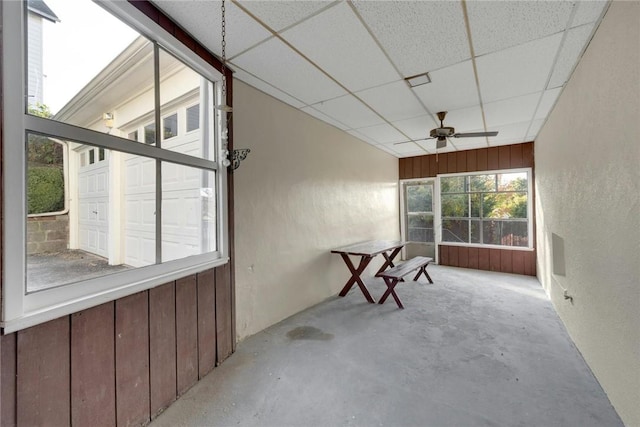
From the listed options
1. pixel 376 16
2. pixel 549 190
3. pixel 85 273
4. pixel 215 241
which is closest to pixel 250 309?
pixel 215 241

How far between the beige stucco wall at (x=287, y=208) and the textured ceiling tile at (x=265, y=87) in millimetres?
62

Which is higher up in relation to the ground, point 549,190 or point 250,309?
point 549,190

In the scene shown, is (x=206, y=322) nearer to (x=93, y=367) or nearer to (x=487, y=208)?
(x=93, y=367)

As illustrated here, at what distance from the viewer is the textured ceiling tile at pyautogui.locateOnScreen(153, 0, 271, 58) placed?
163 centimetres

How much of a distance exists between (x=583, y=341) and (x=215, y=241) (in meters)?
3.18

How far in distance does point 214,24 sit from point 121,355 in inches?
82.8

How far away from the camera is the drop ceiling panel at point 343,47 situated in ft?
5.79

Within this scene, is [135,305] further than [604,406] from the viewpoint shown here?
No

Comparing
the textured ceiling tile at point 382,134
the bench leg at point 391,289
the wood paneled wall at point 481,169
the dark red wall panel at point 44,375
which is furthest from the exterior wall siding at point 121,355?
the wood paneled wall at point 481,169

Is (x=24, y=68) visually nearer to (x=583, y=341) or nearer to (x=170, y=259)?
(x=170, y=259)

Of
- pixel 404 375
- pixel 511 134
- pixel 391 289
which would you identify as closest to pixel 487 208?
pixel 511 134

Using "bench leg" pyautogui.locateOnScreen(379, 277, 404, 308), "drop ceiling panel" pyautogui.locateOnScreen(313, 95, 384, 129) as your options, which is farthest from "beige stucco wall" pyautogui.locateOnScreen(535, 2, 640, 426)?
"drop ceiling panel" pyautogui.locateOnScreen(313, 95, 384, 129)

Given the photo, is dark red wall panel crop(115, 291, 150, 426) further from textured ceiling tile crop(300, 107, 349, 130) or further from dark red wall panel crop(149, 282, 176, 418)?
textured ceiling tile crop(300, 107, 349, 130)

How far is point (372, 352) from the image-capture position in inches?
92.6
